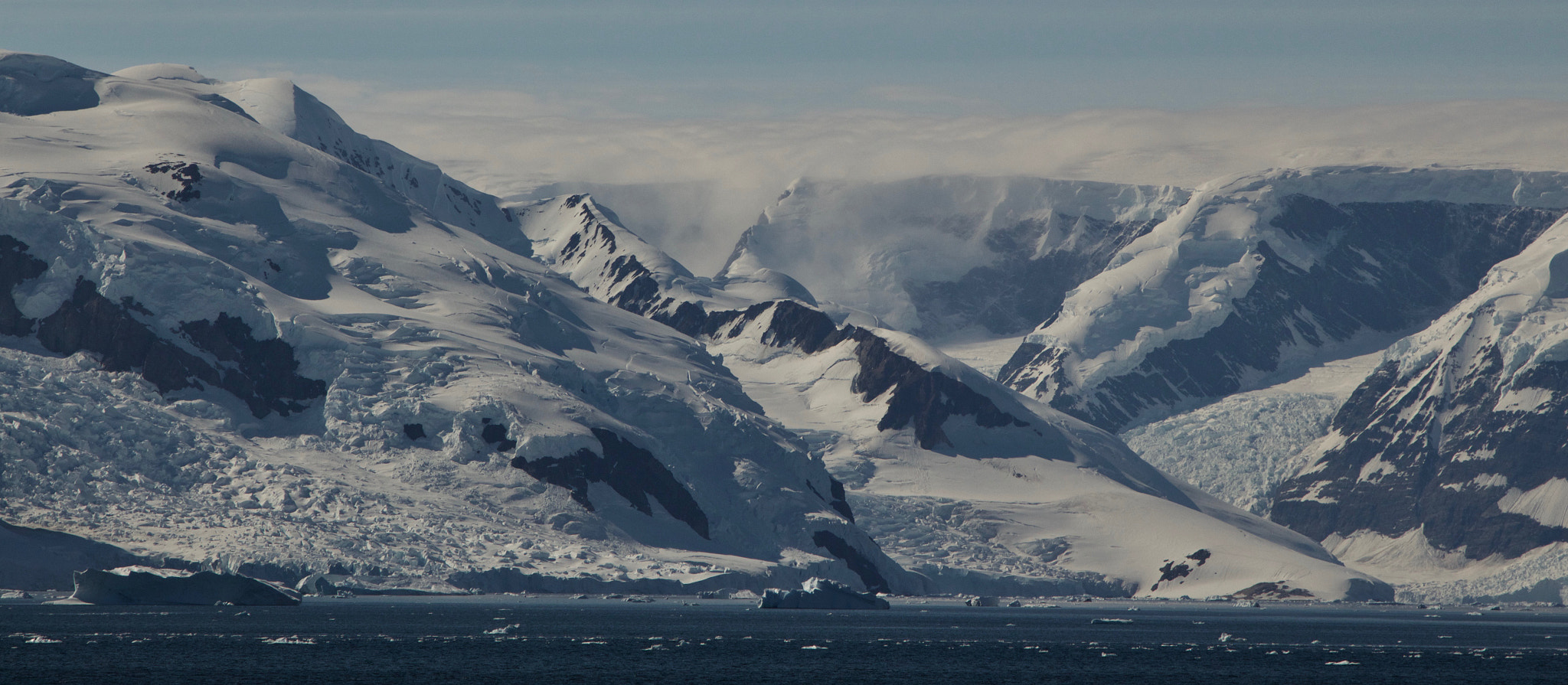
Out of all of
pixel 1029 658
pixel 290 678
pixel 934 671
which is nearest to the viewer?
pixel 290 678

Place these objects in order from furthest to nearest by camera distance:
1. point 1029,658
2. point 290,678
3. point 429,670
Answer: point 1029,658
point 429,670
point 290,678

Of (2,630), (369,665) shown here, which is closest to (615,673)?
(369,665)

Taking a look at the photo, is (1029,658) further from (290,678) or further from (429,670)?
(290,678)

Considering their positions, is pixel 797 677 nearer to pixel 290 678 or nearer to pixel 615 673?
pixel 615 673

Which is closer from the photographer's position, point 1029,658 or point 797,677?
point 797,677

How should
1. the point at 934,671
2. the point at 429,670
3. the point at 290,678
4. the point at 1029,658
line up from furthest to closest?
1. the point at 1029,658
2. the point at 934,671
3. the point at 429,670
4. the point at 290,678

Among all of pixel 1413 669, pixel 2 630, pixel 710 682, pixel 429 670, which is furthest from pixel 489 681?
pixel 1413 669

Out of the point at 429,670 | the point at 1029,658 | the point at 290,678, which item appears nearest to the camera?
the point at 290,678

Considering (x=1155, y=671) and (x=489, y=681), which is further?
Result: (x=1155, y=671)
